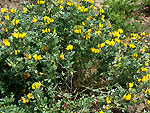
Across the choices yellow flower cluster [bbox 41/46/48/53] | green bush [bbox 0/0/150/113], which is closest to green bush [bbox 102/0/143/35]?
green bush [bbox 0/0/150/113]

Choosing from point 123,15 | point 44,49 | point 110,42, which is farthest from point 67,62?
point 123,15

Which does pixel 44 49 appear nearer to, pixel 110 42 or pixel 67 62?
pixel 67 62

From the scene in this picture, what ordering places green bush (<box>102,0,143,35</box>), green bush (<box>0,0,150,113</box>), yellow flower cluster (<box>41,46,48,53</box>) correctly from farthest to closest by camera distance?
green bush (<box>102,0,143,35</box>) < yellow flower cluster (<box>41,46,48,53</box>) < green bush (<box>0,0,150,113</box>)

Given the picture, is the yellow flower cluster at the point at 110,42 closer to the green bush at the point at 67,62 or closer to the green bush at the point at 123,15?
the green bush at the point at 67,62

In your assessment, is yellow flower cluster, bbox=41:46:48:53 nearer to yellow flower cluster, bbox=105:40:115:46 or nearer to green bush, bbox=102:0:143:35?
yellow flower cluster, bbox=105:40:115:46

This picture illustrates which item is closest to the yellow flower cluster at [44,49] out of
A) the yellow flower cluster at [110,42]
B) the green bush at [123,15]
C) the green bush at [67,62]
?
the green bush at [67,62]

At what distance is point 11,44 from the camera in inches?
96.1

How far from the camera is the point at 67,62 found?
244 cm

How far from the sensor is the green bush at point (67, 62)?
7.70ft

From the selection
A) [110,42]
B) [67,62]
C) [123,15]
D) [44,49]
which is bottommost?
[67,62]

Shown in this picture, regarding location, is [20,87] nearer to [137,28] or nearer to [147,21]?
[137,28]

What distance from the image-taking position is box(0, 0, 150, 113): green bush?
2348 mm

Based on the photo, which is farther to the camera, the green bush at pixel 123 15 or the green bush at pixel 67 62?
the green bush at pixel 123 15

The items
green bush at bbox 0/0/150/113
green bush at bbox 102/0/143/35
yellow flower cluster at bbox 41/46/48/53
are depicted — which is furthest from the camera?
green bush at bbox 102/0/143/35
